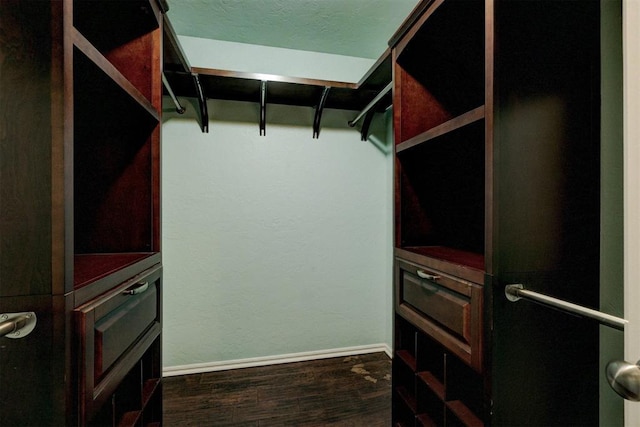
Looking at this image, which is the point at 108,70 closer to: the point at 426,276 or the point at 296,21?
the point at 426,276

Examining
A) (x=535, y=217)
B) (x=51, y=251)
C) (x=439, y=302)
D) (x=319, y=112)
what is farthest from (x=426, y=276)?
(x=319, y=112)

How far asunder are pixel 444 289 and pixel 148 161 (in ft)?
3.88

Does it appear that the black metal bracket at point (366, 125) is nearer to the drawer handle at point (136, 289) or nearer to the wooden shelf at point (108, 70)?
the wooden shelf at point (108, 70)

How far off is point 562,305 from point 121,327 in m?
1.11

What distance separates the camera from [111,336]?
0.74 m

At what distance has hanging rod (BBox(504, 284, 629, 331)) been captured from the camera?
0.54 m

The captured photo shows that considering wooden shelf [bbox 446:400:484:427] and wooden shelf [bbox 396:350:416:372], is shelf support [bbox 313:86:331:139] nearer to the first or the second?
wooden shelf [bbox 396:350:416:372]

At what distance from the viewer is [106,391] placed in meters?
0.70

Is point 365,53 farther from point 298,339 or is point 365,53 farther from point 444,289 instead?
point 298,339

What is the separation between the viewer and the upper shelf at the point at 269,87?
1593 millimetres

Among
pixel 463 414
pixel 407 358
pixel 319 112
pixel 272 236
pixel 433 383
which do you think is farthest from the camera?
pixel 272 236

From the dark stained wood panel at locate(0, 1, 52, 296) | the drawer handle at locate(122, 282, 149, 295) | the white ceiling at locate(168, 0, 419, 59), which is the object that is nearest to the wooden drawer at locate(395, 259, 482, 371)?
the drawer handle at locate(122, 282, 149, 295)

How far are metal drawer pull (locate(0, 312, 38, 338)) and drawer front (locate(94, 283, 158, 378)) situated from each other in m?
0.13

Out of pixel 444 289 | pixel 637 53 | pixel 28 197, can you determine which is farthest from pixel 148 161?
pixel 637 53
